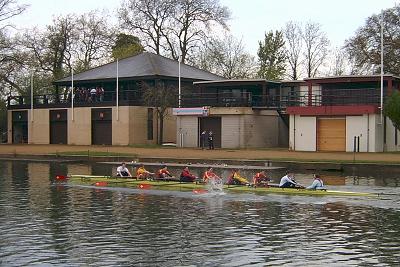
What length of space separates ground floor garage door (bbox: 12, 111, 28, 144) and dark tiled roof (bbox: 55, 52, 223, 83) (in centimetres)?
671

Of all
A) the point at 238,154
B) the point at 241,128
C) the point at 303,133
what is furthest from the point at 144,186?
the point at 241,128

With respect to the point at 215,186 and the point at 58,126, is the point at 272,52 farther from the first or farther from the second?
the point at 215,186

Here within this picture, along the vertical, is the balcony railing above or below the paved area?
above

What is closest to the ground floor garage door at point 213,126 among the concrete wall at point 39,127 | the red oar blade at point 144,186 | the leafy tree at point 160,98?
the leafy tree at point 160,98

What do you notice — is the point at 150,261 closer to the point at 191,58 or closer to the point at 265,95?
the point at 265,95

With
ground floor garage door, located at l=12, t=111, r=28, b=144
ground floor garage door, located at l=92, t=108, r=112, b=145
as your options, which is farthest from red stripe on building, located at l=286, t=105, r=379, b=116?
ground floor garage door, located at l=12, t=111, r=28, b=144

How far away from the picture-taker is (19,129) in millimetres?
80125

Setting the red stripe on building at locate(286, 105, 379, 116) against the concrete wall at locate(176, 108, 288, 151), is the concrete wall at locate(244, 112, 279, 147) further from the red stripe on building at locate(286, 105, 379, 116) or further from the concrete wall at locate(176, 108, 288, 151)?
the red stripe on building at locate(286, 105, 379, 116)

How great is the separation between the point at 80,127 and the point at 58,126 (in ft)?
11.8

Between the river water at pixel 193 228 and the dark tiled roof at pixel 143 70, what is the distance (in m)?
36.7

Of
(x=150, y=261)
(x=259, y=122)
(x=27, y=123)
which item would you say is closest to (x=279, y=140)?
(x=259, y=122)

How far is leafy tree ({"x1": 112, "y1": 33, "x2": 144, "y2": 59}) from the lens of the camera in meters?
88.9

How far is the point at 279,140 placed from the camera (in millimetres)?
66875

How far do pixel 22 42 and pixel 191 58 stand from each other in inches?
898
